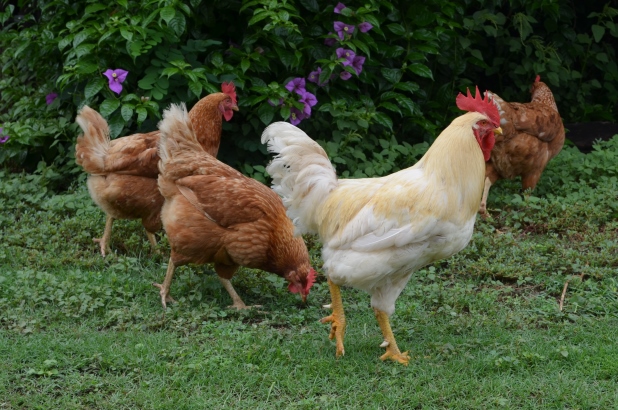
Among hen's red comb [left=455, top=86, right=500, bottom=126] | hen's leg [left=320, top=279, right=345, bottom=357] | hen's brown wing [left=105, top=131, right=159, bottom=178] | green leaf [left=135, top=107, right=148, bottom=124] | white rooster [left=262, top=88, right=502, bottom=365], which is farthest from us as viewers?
green leaf [left=135, top=107, right=148, bottom=124]

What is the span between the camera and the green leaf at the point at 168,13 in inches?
272

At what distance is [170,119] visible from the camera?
586cm

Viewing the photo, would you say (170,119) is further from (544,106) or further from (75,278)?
(544,106)

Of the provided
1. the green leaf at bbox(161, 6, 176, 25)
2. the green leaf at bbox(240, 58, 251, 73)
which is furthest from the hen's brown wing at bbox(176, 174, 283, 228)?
the green leaf at bbox(240, 58, 251, 73)

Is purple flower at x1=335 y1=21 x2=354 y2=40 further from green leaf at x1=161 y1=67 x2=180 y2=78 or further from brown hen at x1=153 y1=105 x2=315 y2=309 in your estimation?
brown hen at x1=153 y1=105 x2=315 y2=309

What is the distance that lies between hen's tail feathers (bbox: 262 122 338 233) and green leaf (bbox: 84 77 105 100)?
117 inches

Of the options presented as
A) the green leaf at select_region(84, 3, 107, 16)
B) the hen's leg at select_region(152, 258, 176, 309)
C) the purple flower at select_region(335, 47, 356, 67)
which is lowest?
the hen's leg at select_region(152, 258, 176, 309)

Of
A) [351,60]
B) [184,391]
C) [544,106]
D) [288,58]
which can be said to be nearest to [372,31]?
[351,60]

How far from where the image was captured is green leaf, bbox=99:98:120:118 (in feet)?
23.6

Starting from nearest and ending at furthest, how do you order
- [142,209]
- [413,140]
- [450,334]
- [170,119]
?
1. [450,334]
2. [170,119]
3. [142,209]
4. [413,140]

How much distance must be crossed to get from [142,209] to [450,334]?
2826 mm

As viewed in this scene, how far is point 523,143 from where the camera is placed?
25.6ft

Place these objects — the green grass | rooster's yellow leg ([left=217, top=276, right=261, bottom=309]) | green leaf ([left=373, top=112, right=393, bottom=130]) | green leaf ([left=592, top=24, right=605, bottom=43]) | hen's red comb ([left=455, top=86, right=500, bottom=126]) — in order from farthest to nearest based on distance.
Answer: green leaf ([left=592, top=24, right=605, bottom=43]), green leaf ([left=373, top=112, right=393, bottom=130]), rooster's yellow leg ([left=217, top=276, right=261, bottom=309]), hen's red comb ([left=455, top=86, right=500, bottom=126]), the green grass

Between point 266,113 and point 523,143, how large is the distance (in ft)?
8.62
